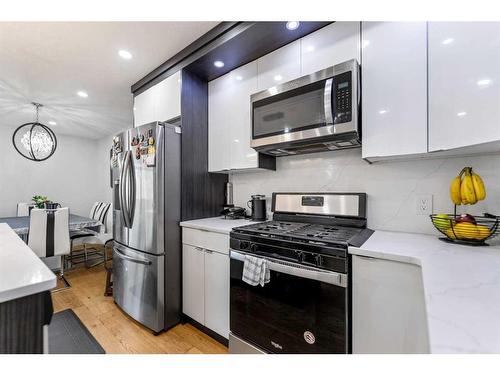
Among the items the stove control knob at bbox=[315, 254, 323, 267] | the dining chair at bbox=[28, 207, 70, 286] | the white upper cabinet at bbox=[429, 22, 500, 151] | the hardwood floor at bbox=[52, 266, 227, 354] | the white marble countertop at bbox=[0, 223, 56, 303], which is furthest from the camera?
the dining chair at bbox=[28, 207, 70, 286]

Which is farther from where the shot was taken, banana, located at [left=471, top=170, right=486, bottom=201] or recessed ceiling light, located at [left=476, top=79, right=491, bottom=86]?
banana, located at [left=471, top=170, right=486, bottom=201]

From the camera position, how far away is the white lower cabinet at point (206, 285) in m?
1.63

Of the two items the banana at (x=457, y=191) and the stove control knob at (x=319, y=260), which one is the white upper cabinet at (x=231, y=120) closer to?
the stove control knob at (x=319, y=260)

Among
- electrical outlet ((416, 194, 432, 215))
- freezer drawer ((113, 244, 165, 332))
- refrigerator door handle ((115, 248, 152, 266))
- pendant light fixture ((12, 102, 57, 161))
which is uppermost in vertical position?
pendant light fixture ((12, 102, 57, 161))

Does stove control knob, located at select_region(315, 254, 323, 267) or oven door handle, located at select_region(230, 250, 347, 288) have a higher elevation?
stove control knob, located at select_region(315, 254, 323, 267)

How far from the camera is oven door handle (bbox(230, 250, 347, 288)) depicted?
3.61ft

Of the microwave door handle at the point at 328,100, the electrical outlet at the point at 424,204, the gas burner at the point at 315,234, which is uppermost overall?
the microwave door handle at the point at 328,100

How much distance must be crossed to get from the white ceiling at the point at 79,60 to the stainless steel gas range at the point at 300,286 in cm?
168

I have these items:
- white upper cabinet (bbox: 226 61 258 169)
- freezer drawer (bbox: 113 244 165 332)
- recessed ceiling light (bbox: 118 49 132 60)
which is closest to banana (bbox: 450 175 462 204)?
white upper cabinet (bbox: 226 61 258 169)

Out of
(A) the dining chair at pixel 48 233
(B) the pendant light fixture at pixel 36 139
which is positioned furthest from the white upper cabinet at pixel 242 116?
(B) the pendant light fixture at pixel 36 139

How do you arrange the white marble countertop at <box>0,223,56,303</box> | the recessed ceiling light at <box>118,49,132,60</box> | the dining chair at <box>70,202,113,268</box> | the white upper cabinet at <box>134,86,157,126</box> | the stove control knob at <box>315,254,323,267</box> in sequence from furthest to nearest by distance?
1. the dining chair at <box>70,202,113,268</box>
2. the white upper cabinet at <box>134,86,157,126</box>
3. the recessed ceiling light at <box>118,49,132,60</box>
4. the stove control knob at <box>315,254,323,267</box>
5. the white marble countertop at <box>0,223,56,303</box>

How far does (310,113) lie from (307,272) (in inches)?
Result: 39.4

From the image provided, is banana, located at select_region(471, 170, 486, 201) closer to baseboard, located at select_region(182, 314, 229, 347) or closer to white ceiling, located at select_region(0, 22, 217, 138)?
baseboard, located at select_region(182, 314, 229, 347)

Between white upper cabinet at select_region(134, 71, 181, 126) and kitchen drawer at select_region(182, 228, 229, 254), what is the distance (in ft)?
3.67
